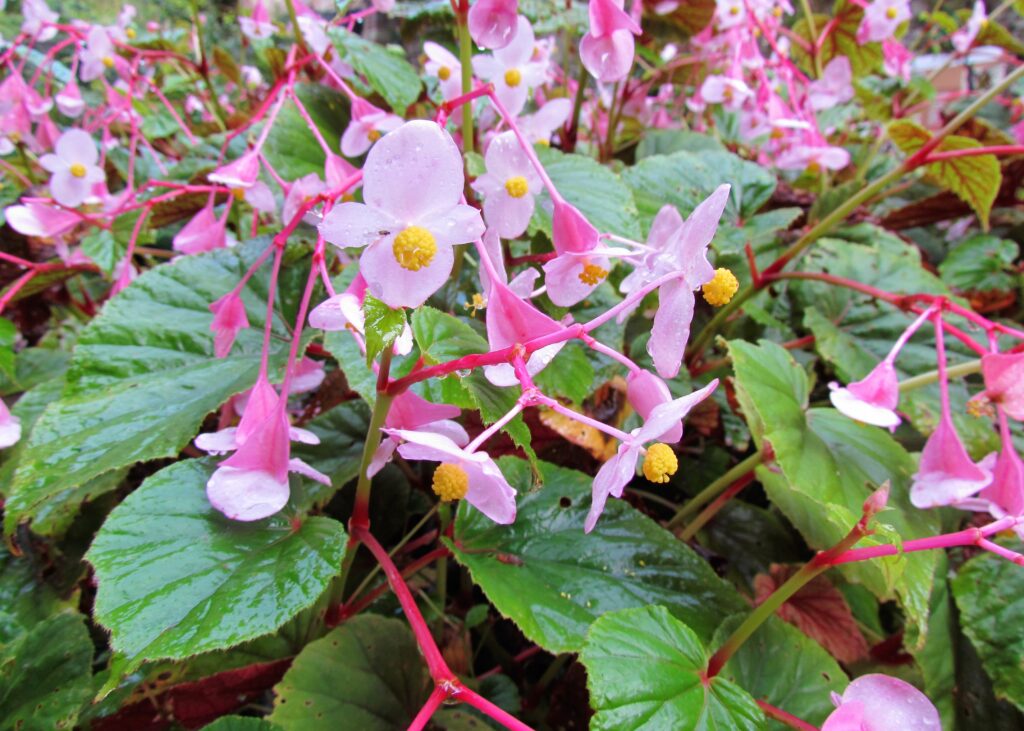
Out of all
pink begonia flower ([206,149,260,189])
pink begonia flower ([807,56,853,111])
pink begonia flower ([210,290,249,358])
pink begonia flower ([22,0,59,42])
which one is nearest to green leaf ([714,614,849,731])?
pink begonia flower ([210,290,249,358])

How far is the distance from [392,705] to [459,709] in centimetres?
8

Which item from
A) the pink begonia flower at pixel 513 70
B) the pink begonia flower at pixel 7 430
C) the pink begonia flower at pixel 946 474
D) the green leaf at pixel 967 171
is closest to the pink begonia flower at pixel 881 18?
the green leaf at pixel 967 171

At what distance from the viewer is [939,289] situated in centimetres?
85

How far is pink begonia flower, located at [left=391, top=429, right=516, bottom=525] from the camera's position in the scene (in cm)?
31

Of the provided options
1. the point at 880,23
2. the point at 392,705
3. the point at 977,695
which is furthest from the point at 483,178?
the point at 880,23

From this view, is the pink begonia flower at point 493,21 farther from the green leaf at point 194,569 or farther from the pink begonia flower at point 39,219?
the pink begonia flower at point 39,219

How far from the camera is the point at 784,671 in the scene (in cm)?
48

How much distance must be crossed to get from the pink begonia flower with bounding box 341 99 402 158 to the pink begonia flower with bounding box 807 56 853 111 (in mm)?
947

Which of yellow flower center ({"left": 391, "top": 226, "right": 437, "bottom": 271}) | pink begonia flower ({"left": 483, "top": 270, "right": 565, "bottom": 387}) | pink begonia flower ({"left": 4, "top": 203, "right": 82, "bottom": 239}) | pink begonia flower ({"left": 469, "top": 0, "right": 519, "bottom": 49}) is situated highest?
pink begonia flower ({"left": 469, "top": 0, "right": 519, "bottom": 49})

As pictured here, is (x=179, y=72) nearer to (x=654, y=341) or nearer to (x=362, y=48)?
(x=362, y=48)

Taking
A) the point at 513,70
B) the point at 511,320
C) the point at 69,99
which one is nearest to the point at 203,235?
the point at 513,70

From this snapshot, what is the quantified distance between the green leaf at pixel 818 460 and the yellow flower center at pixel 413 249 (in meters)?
0.34

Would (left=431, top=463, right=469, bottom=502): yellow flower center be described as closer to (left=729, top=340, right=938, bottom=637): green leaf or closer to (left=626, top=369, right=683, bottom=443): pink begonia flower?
(left=626, top=369, right=683, bottom=443): pink begonia flower

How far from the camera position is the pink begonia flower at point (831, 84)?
120 centimetres
